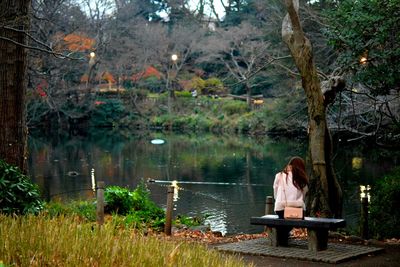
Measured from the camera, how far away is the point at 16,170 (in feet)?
36.4

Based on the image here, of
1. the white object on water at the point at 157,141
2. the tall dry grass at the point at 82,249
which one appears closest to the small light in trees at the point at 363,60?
the tall dry grass at the point at 82,249

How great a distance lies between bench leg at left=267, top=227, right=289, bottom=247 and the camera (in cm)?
1059

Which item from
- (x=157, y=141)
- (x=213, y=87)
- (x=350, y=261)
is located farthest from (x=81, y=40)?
(x=350, y=261)

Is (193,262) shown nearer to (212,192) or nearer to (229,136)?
(212,192)

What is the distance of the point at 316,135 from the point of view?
546 inches

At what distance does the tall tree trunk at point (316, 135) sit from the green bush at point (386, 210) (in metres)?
0.90

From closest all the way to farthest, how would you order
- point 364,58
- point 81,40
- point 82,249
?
point 82,249
point 364,58
point 81,40

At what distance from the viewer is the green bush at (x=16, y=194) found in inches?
405

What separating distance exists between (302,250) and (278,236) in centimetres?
50

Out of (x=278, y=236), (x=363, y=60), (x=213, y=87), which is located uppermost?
(x=213, y=87)

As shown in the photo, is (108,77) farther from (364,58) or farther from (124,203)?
(364,58)

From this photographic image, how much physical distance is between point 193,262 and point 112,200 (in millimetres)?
10719

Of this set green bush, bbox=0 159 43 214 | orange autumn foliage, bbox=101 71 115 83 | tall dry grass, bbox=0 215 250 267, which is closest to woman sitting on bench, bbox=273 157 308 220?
green bush, bbox=0 159 43 214

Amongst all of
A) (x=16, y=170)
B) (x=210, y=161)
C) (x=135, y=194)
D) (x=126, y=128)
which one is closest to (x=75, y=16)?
(x=126, y=128)
